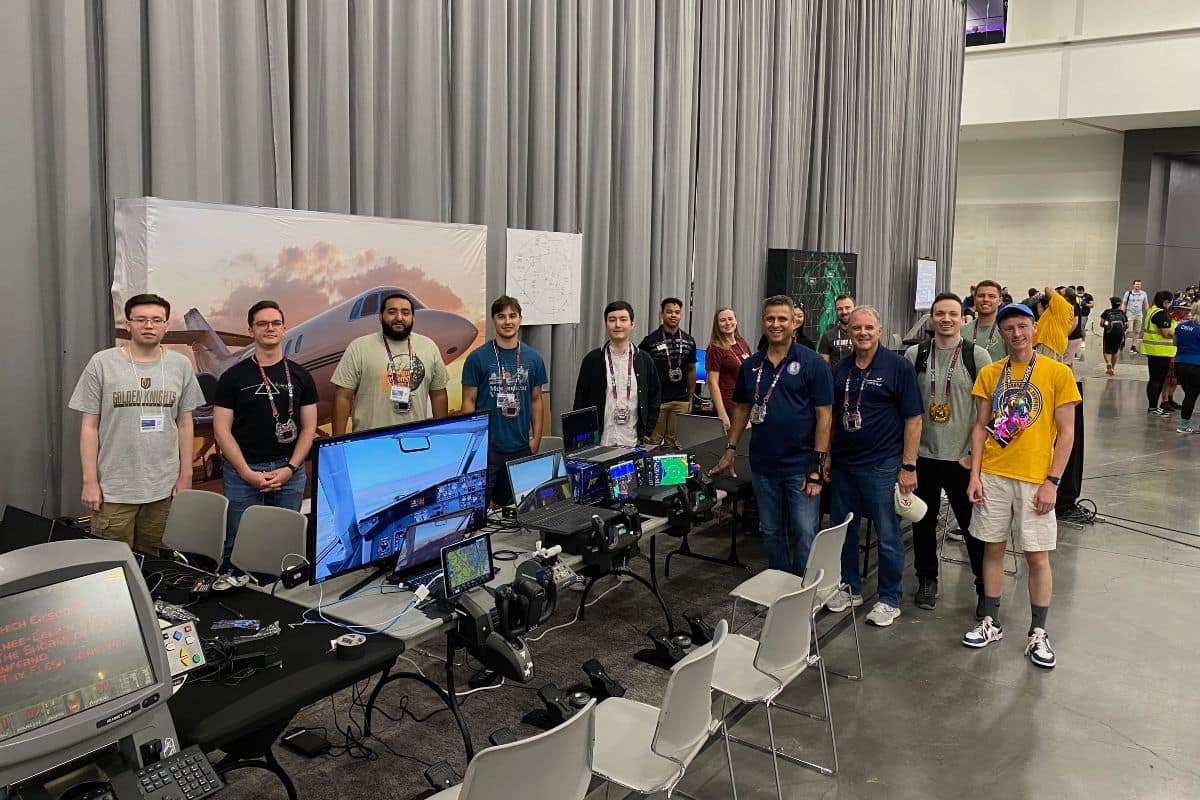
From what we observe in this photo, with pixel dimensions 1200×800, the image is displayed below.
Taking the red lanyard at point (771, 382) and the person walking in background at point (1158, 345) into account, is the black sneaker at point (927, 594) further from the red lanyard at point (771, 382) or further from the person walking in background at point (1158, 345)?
the person walking in background at point (1158, 345)

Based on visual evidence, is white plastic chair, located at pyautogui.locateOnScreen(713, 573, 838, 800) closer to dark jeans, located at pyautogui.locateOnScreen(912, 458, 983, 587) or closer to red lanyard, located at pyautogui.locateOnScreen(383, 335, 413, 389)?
dark jeans, located at pyautogui.locateOnScreen(912, 458, 983, 587)

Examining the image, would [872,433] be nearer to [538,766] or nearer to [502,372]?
[502,372]

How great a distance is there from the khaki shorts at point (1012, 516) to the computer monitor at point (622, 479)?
171 cm

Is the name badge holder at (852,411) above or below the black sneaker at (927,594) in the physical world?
above

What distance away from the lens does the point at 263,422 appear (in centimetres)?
399

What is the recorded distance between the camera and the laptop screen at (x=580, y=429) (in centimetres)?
412

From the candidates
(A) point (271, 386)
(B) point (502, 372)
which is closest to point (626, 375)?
(B) point (502, 372)

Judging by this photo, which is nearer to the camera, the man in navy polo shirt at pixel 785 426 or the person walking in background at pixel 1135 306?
the man in navy polo shirt at pixel 785 426

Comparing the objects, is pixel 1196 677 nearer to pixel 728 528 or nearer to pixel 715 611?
pixel 715 611

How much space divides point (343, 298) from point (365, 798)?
9.08 ft

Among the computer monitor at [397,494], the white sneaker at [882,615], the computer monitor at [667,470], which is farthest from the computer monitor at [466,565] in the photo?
the white sneaker at [882,615]

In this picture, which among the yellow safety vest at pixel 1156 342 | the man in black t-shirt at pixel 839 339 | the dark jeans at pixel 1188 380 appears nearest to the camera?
the man in black t-shirt at pixel 839 339

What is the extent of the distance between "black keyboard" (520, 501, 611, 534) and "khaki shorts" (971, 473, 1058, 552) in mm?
1937

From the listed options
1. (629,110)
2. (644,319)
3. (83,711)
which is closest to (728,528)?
(644,319)
